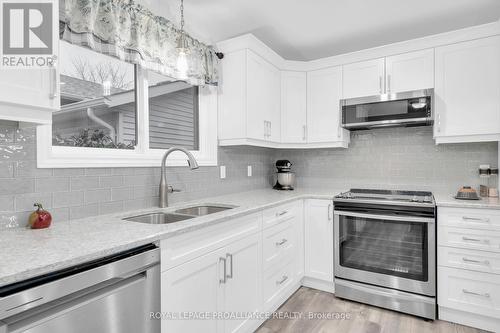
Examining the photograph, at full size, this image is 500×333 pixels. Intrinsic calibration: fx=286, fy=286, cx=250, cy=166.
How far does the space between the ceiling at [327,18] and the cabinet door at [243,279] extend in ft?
5.76

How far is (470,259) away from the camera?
217cm

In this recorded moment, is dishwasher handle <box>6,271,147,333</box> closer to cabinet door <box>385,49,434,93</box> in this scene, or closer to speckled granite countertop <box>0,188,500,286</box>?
speckled granite countertop <box>0,188,500,286</box>

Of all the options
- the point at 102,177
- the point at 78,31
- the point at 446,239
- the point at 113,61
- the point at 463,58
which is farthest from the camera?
the point at 463,58

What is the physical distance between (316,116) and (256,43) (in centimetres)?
103

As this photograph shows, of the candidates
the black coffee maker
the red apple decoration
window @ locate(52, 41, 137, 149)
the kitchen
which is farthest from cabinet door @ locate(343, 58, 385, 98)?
the red apple decoration

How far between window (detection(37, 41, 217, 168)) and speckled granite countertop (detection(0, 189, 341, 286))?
0.38 metres

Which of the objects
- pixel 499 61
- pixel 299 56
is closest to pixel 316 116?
pixel 299 56

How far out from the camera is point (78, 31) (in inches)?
62.2

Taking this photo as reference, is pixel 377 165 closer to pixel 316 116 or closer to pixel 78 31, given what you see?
pixel 316 116

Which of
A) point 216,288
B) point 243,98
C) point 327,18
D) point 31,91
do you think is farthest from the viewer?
point 243,98

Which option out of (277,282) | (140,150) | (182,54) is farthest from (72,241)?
(277,282)

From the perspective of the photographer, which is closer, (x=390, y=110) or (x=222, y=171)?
(x=390, y=110)

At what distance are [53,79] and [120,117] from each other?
33.6 inches

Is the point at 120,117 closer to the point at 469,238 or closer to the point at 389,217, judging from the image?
the point at 389,217
